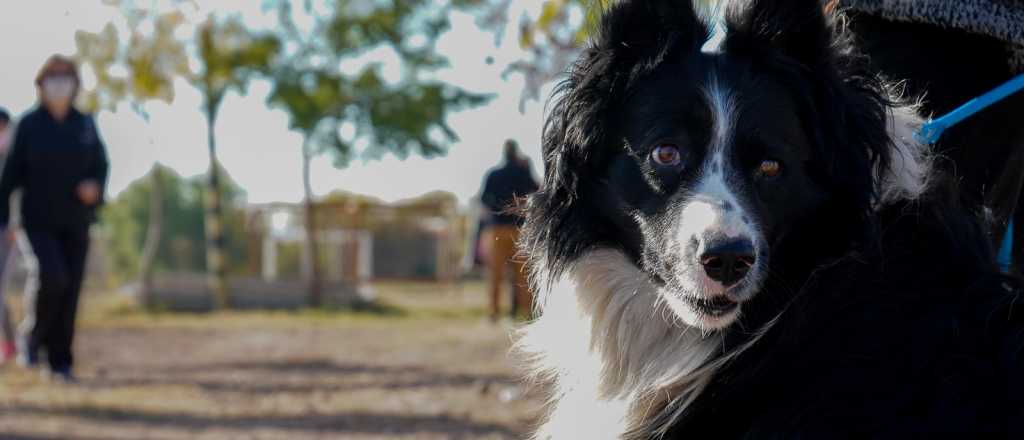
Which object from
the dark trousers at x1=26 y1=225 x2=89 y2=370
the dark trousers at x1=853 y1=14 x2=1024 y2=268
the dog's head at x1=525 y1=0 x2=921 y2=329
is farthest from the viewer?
the dark trousers at x1=26 y1=225 x2=89 y2=370

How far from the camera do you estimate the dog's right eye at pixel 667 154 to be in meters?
2.92

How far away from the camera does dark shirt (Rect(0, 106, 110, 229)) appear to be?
855 centimetres

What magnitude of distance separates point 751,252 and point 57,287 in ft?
23.1

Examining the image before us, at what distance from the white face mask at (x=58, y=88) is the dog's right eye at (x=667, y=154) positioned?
6738 millimetres

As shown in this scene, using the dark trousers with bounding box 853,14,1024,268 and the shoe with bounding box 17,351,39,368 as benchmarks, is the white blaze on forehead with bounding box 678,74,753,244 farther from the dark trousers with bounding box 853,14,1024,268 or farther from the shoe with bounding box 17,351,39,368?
the shoe with bounding box 17,351,39,368

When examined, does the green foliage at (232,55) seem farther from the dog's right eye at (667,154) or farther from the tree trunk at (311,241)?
the dog's right eye at (667,154)

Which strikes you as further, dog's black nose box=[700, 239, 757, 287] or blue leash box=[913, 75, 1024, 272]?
blue leash box=[913, 75, 1024, 272]

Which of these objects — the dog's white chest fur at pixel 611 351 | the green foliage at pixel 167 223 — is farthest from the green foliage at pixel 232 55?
the dog's white chest fur at pixel 611 351

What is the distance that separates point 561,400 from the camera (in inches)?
122

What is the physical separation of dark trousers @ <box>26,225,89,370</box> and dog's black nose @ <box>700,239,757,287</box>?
688 cm

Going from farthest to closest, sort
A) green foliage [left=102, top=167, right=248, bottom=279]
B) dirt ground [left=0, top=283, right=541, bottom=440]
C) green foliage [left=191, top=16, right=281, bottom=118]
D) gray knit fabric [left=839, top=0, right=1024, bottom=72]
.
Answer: green foliage [left=102, top=167, right=248, bottom=279], green foliage [left=191, top=16, right=281, bottom=118], dirt ground [left=0, top=283, right=541, bottom=440], gray knit fabric [left=839, top=0, right=1024, bottom=72]

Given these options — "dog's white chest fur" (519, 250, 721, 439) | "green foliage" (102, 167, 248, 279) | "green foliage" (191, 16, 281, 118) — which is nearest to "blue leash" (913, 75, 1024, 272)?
"dog's white chest fur" (519, 250, 721, 439)

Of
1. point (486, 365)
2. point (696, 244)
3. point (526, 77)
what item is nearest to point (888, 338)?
point (696, 244)

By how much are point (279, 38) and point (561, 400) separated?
1605 cm
